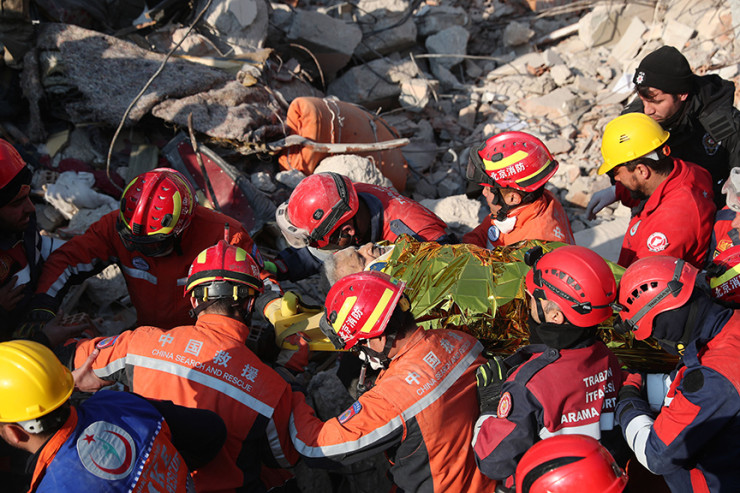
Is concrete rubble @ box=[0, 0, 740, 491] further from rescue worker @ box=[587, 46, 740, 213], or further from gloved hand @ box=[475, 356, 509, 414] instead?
gloved hand @ box=[475, 356, 509, 414]

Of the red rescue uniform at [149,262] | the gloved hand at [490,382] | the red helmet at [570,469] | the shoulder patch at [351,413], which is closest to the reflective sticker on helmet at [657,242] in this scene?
the gloved hand at [490,382]

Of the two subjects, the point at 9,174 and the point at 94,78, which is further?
the point at 94,78

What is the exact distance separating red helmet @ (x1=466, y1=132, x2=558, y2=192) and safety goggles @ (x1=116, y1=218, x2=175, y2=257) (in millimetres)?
2236

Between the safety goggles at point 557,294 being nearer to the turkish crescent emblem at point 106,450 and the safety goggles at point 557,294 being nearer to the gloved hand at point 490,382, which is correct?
the gloved hand at point 490,382

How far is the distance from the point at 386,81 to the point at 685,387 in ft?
23.7

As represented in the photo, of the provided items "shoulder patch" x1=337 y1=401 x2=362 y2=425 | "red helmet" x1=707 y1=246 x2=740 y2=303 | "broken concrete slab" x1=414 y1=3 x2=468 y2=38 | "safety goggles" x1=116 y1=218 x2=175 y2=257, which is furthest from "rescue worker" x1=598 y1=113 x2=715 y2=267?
"broken concrete slab" x1=414 y1=3 x2=468 y2=38

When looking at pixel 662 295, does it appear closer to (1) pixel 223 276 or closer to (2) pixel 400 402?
(2) pixel 400 402

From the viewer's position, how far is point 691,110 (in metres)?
4.41

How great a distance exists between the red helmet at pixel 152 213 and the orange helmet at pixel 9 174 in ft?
1.98

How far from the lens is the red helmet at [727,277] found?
2719 millimetres

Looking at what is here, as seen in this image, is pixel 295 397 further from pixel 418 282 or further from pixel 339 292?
pixel 418 282

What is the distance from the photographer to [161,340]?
2.81m

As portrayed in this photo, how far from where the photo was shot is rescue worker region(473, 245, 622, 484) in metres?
2.48

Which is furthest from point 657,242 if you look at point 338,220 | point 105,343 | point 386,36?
point 386,36
